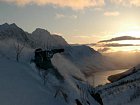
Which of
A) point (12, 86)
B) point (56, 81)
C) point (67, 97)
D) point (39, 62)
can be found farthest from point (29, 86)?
point (39, 62)

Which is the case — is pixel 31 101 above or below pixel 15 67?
below

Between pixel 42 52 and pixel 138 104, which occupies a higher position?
pixel 42 52

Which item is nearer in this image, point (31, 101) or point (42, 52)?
point (31, 101)

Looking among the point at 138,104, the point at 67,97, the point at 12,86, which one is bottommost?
the point at 138,104

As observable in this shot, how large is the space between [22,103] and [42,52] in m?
19.0

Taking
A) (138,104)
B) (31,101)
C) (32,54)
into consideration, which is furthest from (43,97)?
(138,104)

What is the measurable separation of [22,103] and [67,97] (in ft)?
21.9

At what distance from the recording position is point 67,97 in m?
22.6

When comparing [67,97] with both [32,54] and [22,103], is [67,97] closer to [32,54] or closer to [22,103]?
[22,103]

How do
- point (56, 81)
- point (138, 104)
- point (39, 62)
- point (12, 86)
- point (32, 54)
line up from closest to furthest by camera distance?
1. point (12, 86)
2. point (56, 81)
3. point (39, 62)
4. point (32, 54)
5. point (138, 104)

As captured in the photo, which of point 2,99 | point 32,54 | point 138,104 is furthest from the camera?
→ point 138,104

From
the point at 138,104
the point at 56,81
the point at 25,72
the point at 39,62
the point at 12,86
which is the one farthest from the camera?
the point at 138,104

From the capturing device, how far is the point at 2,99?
635 inches

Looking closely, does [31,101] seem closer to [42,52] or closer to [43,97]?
[43,97]
